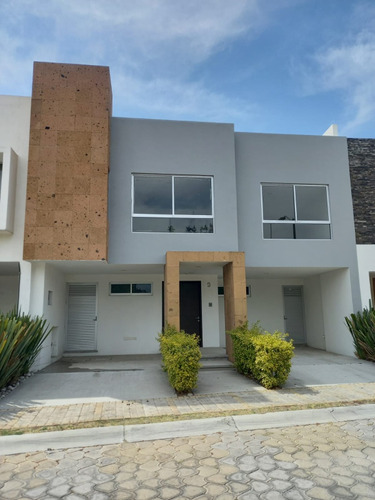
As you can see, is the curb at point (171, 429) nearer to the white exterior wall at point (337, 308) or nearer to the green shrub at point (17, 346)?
the green shrub at point (17, 346)

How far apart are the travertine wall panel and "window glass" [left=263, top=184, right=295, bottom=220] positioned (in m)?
4.73

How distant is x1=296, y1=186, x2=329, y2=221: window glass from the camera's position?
35.9ft

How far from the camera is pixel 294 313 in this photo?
14273mm

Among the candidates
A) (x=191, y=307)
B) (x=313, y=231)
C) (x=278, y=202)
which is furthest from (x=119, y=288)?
(x=313, y=231)

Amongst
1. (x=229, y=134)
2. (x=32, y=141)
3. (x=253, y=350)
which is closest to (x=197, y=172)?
(x=229, y=134)

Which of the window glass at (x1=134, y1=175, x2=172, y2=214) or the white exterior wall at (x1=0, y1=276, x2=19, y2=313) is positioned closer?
the window glass at (x1=134, y1=175, x2=172, y2=214)

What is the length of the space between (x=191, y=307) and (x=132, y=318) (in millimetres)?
2076

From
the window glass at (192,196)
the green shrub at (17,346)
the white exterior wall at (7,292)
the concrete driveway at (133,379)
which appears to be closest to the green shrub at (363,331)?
the concrete driveway at (133,379)

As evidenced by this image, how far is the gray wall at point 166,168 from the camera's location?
32.0 ft

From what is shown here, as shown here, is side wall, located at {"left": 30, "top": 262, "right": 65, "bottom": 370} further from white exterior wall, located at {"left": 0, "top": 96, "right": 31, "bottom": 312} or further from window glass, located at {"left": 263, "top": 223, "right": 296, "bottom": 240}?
window glass, located at {"left": 263, "top": 223, "right": 296, "bottom": 240}

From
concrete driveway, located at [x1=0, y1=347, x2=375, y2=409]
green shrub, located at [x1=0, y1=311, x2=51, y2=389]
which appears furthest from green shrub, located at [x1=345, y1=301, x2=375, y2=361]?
green shrub, located at [x1=0, y1=311, x2=51, y2=389]

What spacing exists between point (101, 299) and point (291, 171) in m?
7.46

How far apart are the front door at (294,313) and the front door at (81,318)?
7.32 meters

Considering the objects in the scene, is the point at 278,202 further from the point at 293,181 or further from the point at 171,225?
the point at 171,225
